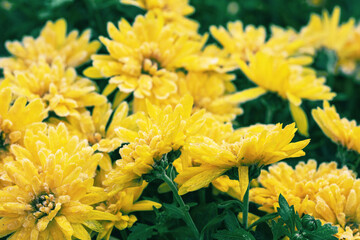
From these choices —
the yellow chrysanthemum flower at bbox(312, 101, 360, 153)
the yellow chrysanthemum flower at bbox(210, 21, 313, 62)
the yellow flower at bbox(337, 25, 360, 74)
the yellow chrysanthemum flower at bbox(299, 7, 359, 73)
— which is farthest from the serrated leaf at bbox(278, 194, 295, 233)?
the yellow flower at bbox(337, 25, 360, 74)

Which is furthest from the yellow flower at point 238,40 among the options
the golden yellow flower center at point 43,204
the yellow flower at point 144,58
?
the golden yellow flower center at point 43,204

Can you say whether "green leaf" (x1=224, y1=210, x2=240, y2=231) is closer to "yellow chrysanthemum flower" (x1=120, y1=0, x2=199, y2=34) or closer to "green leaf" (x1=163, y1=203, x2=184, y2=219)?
"green leaf" (x1=163, y1=203, x2=184, y2=219)

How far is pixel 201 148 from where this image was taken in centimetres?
70

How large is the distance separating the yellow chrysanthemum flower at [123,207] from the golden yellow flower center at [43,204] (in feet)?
0.31

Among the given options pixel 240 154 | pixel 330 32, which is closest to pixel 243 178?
pixel 240 154

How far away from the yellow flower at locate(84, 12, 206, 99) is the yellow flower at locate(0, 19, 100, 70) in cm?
11

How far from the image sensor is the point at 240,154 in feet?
2.24

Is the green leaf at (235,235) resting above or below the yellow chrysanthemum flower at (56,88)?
below

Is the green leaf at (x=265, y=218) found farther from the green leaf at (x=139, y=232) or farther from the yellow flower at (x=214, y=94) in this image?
the yellow flower at (x=214, y=94)

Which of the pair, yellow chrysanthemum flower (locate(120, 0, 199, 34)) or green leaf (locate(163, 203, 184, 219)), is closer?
green leaf (locate(163, 203, 184, 219))

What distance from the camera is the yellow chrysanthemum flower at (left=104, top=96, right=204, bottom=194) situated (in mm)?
679

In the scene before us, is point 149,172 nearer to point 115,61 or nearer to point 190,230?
point 190,230

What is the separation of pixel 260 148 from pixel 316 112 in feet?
1.08

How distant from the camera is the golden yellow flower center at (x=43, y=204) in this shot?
0.70 meters
